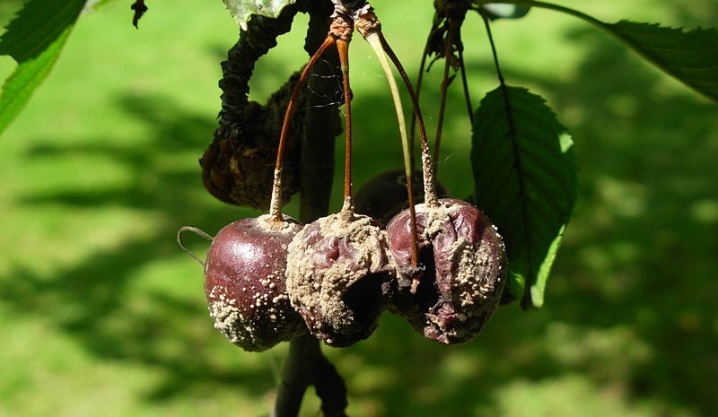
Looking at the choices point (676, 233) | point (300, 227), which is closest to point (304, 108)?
point (300, 227)

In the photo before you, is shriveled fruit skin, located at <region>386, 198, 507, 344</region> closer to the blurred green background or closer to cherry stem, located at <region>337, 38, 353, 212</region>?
cherry stem, located at <region>337, 38, 353, 212</region>

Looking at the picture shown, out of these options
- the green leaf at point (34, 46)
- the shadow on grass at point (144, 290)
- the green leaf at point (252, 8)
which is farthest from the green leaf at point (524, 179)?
the shadow on grass at point (144, 290)

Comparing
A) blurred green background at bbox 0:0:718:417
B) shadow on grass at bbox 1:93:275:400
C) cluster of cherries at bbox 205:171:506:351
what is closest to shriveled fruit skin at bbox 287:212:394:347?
cluster of cherries at bbox 205:171:506:351

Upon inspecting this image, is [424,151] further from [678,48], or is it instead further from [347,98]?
[678,48]

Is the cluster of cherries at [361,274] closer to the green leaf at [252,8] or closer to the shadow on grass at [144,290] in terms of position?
the green leaf at [252,8]

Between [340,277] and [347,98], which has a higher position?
[347,98]

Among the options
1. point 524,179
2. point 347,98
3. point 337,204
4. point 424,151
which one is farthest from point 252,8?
point 337,204
